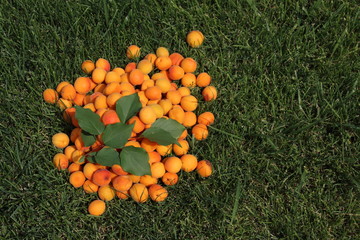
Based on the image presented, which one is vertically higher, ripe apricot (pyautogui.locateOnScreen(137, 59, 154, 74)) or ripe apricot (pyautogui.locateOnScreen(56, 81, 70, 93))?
ripe apricot (pyautogui.locateOnScreen(137, 59, 154, 74))

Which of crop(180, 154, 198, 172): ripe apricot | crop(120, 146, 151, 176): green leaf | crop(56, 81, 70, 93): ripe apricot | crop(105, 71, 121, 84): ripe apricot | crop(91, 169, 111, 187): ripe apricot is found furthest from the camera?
crop(56, 81, 70, 93): ripe apricot

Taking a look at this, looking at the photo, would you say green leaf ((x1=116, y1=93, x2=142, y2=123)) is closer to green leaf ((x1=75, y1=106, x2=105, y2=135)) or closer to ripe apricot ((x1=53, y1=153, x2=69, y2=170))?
green leaf ((x1=75, y1=106, x2=105, y2=135))

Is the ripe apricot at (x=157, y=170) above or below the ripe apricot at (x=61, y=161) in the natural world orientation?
above

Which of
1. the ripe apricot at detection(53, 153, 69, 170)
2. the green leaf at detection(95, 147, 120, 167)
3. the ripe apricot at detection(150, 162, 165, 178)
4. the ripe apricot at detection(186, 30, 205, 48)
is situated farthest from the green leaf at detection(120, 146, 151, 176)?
the ripe apricot at detection(186, 30, 205, 48)

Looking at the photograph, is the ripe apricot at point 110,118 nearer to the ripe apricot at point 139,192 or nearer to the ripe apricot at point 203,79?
the ripe apricot at point 139,192

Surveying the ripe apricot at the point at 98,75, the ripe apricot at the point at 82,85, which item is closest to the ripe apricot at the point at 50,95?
the ripe apricot at the point at 82,85

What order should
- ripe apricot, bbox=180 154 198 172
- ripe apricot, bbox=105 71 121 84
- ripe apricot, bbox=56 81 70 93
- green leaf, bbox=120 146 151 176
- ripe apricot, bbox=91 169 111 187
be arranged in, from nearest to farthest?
green leaf, bbox=120 146 151 176 < ripe apricot, bbox=91 169 111 187 < ripe apricot, bbox=180 154 198 172 < ripe apricot, bbox=105 71 121 84 < ripe apricot, bbox=56 81 70 93

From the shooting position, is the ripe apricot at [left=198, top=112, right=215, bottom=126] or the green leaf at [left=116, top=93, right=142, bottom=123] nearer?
the green leaf at [left=116, top=93, right=142, bottom=123]

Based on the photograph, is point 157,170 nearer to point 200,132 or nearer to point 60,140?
point 200,132
